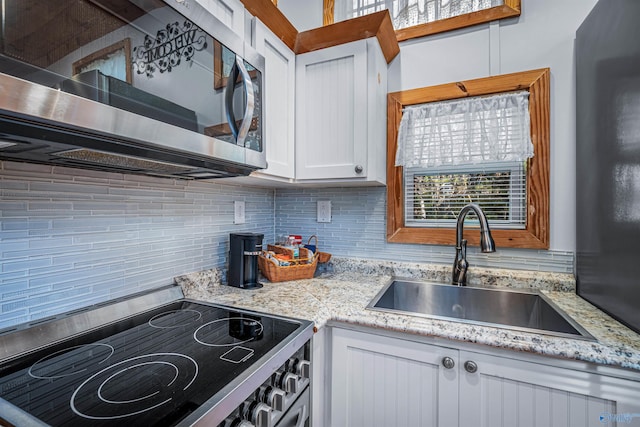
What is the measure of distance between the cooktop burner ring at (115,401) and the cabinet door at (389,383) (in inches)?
22.2

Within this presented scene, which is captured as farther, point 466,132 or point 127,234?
point 466,132

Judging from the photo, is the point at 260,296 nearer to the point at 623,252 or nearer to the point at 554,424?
the point at 554,424

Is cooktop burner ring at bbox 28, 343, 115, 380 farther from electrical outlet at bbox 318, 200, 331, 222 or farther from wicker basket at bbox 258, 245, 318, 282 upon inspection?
electrical outlet at bbox 318, 200, 331, 222

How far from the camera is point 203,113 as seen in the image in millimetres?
795

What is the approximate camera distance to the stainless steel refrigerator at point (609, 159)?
35.4 inches

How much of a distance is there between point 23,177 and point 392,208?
4.80ft

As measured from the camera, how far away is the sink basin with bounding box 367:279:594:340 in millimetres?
1256

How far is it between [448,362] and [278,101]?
1201mm

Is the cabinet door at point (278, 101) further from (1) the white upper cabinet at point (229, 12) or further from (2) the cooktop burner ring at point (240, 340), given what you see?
(2) the cooktop burner ring at point (240, 340)

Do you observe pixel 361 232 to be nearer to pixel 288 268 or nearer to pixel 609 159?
pixel 288 268

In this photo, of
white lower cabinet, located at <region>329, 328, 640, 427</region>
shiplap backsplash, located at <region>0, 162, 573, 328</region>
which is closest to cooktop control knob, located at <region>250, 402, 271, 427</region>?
white lower cabinet, located at <region>329, 328, 640, 427</region>

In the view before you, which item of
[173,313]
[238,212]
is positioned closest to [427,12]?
A: [238,212]

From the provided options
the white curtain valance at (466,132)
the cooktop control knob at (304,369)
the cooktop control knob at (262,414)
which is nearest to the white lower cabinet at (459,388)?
the cooktop control knob at (304,369)

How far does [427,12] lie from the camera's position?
1593mm
